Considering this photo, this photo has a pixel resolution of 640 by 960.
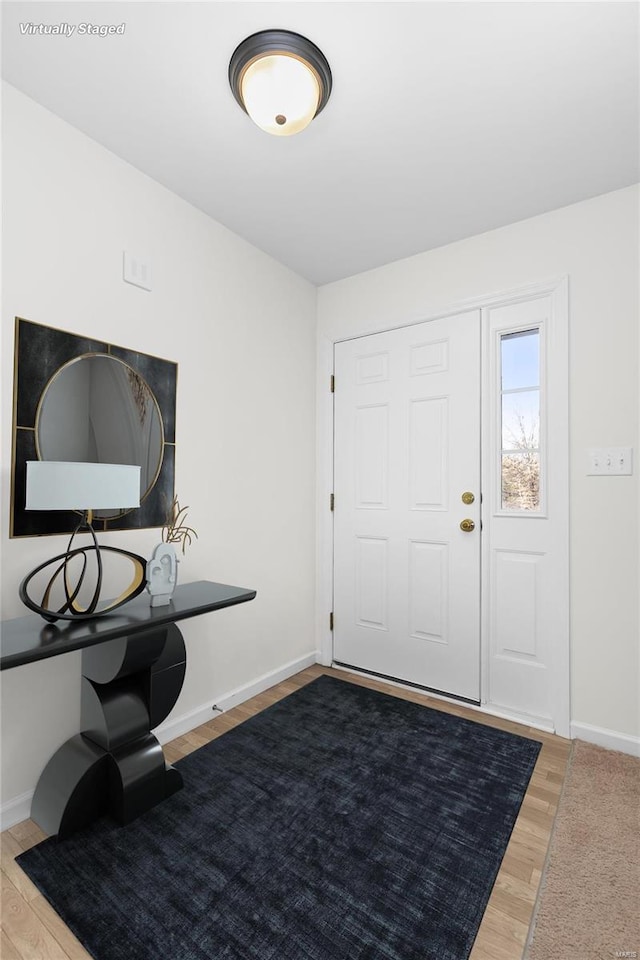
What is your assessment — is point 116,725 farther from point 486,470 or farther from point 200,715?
point 486,470

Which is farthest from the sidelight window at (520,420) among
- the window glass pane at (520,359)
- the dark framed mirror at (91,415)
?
the dark framed mirror at (91,415)

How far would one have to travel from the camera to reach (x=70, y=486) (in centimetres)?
143

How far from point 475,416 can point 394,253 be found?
1104 millimetres

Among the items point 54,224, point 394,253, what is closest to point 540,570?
point 394,253

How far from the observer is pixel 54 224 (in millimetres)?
1811

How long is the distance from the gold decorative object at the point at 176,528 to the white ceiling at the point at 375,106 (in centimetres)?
151

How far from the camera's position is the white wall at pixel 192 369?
171 cm

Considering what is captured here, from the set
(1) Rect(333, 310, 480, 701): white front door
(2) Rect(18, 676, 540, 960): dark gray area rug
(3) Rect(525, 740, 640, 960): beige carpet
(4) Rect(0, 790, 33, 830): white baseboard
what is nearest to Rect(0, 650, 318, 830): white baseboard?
(4) Rect(0, 790, 33, 830): white baseboard

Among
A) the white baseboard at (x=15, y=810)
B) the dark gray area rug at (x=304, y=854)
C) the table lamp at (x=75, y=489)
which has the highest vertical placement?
the table lamp at (x=75, y=489)

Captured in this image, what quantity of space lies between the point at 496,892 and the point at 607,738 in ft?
3.67

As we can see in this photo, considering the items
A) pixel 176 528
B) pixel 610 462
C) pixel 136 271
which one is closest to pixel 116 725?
pixel 176 528

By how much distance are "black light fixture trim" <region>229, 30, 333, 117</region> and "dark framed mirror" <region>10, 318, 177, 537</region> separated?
3.57 ft

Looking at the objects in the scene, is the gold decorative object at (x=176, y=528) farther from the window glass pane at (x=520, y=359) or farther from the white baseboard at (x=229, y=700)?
the window glass pane at (x=520, y=359)

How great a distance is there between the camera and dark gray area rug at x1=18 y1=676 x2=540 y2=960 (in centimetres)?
126
